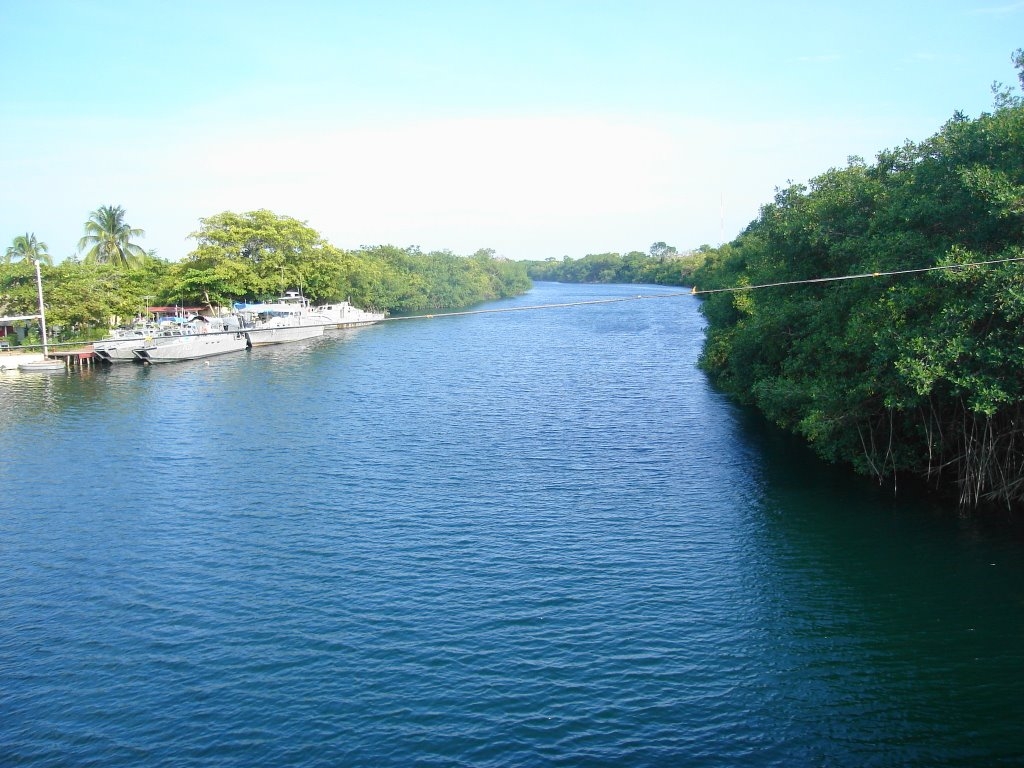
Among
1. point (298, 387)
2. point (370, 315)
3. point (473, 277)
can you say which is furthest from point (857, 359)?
point (473, 277)

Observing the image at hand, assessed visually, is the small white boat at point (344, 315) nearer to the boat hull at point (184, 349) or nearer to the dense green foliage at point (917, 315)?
the boat hull at point (184, 349)

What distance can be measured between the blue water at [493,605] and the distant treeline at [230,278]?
34892 millimetres

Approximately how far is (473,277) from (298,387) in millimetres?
99850

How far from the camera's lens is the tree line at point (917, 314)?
74.0 ft

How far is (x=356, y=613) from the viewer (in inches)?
783

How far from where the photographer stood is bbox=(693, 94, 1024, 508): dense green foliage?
22547 mm

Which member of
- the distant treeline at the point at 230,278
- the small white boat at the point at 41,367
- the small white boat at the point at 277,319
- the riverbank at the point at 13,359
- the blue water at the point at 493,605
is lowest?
the blue water at the point at 493,605

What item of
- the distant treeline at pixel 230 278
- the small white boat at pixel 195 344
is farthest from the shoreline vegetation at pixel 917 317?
the distant treeline at pixel 230 278

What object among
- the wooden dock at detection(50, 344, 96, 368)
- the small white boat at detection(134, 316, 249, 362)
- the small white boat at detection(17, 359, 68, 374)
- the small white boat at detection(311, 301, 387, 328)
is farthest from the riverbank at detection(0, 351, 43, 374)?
the small white boat at detection(311, 301, 387, 328)

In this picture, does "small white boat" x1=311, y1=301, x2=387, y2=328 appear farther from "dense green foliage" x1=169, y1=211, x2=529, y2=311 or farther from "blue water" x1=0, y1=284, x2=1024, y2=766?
"blue water" x1=0, y1=284, x2=1024, y2=766

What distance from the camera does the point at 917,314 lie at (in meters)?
25.3

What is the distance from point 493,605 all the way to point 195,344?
195 feet

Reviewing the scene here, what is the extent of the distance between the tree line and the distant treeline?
199ft

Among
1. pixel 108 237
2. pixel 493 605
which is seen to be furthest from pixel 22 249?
pixel 493 605
